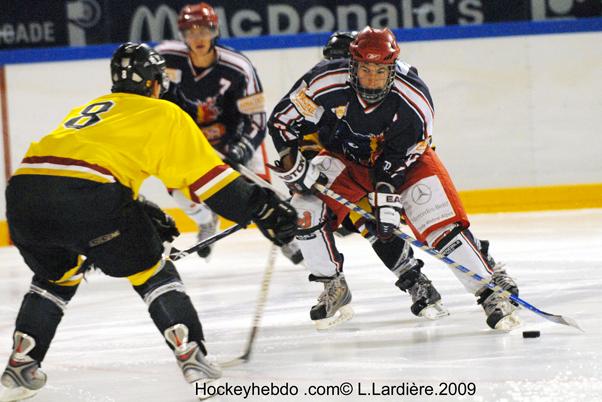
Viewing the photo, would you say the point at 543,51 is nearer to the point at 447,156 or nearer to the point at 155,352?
the point at 447,156

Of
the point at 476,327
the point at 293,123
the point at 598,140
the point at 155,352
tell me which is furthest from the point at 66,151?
the point at 598,140

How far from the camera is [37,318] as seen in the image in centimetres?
302

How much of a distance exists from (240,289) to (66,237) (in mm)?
2083

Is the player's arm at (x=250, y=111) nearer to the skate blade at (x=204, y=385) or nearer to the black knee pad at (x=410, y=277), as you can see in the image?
the black knee pad at (x=410, y=277)

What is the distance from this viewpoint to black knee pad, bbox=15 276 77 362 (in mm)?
3010

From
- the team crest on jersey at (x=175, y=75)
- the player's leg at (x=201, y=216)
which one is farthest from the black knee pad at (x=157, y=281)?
the team crest on jersey at (x=175, y=75)

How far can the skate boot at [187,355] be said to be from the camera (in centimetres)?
292

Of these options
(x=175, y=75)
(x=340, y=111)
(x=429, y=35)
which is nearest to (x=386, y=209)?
(x=340, y=111)

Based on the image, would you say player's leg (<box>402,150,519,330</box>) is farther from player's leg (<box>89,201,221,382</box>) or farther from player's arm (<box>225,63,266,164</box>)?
player's arm (<box>225,63,266,164</box>)

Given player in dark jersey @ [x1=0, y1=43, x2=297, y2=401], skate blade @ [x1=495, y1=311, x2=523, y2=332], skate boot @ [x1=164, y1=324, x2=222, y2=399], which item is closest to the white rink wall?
skate blade @ [x1=495, y1=311, x2=523, y2=332]

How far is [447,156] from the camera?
6941 millimetres

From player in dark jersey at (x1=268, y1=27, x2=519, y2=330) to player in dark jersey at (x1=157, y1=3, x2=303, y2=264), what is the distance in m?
1.50

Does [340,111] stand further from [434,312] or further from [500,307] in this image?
[500,307]

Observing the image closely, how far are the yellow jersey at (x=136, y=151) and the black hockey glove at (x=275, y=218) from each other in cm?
11
